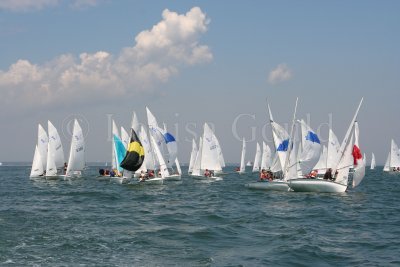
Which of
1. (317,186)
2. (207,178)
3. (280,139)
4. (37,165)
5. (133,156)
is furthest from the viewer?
(207,178)

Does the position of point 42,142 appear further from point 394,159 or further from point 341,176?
Result: point 394,159

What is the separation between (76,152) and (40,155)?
490 centimetres

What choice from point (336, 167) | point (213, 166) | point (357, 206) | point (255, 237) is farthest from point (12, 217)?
point (213, 166)

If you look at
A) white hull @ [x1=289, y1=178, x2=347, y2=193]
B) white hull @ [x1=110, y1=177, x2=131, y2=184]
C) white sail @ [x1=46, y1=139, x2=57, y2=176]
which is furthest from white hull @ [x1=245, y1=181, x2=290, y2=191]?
white sail @ [x1=46, y1=139, x2=57, y2=176]

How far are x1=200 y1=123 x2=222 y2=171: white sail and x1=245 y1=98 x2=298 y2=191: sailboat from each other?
56.3 feet

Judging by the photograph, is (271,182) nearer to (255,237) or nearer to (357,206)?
(357,206)

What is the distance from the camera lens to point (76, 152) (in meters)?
66.0

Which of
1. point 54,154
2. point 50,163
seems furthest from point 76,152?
point 50,163

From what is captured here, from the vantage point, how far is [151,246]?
19766 mm

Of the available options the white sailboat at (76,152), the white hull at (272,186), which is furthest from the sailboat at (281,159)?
the white sailboat at (76,152)

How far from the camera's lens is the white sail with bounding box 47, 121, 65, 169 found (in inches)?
2571

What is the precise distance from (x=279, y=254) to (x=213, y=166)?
2020 inches

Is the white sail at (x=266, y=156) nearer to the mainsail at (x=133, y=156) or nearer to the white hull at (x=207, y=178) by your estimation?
the white hull at (x=207, y=178)

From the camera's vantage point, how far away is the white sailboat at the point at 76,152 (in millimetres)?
65312
